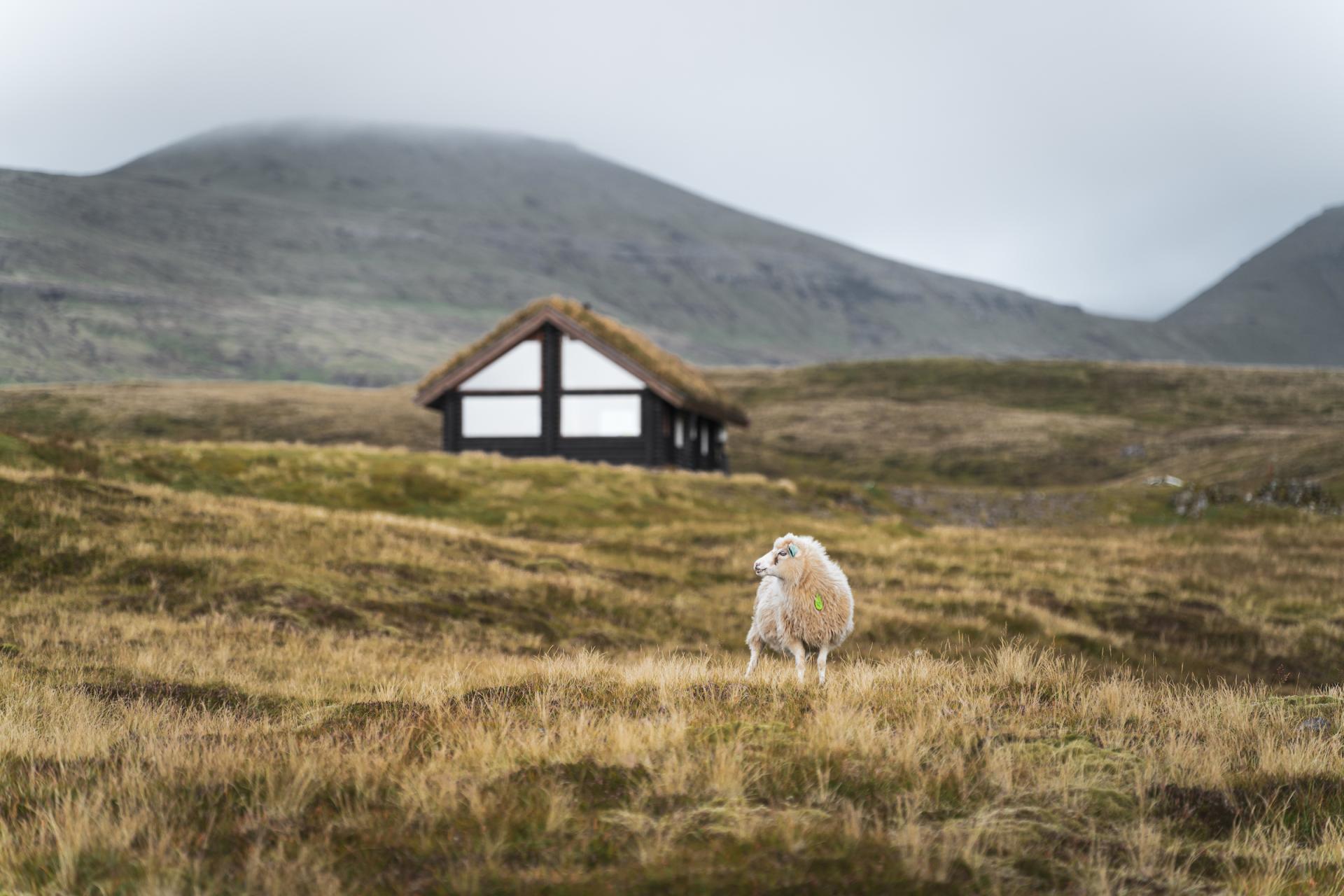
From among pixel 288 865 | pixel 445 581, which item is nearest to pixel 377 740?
pixel 288 865

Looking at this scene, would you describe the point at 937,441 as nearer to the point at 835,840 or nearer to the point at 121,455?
the point at 121,455

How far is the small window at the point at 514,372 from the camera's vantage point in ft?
155

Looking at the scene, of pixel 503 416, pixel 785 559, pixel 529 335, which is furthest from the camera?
pixel 503 416

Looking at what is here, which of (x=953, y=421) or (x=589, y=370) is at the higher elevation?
(x=589, y=370)

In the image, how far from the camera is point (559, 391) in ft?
155

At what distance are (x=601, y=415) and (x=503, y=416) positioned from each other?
4.65 m

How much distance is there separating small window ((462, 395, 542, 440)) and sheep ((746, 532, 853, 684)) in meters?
37.4

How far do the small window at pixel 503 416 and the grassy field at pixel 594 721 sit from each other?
22.3 metres

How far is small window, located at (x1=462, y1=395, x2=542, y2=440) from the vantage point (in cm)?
Result: 4741

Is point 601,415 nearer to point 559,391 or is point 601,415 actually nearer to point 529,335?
point 559,391

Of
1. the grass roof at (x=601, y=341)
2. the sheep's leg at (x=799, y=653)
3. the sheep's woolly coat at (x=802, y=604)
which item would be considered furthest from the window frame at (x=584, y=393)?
the sheep's leg at (x=799, y=653)

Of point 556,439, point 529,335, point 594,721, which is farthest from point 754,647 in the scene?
point 529,335

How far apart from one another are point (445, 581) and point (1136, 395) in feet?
343

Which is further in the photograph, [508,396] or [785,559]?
[508,396]
